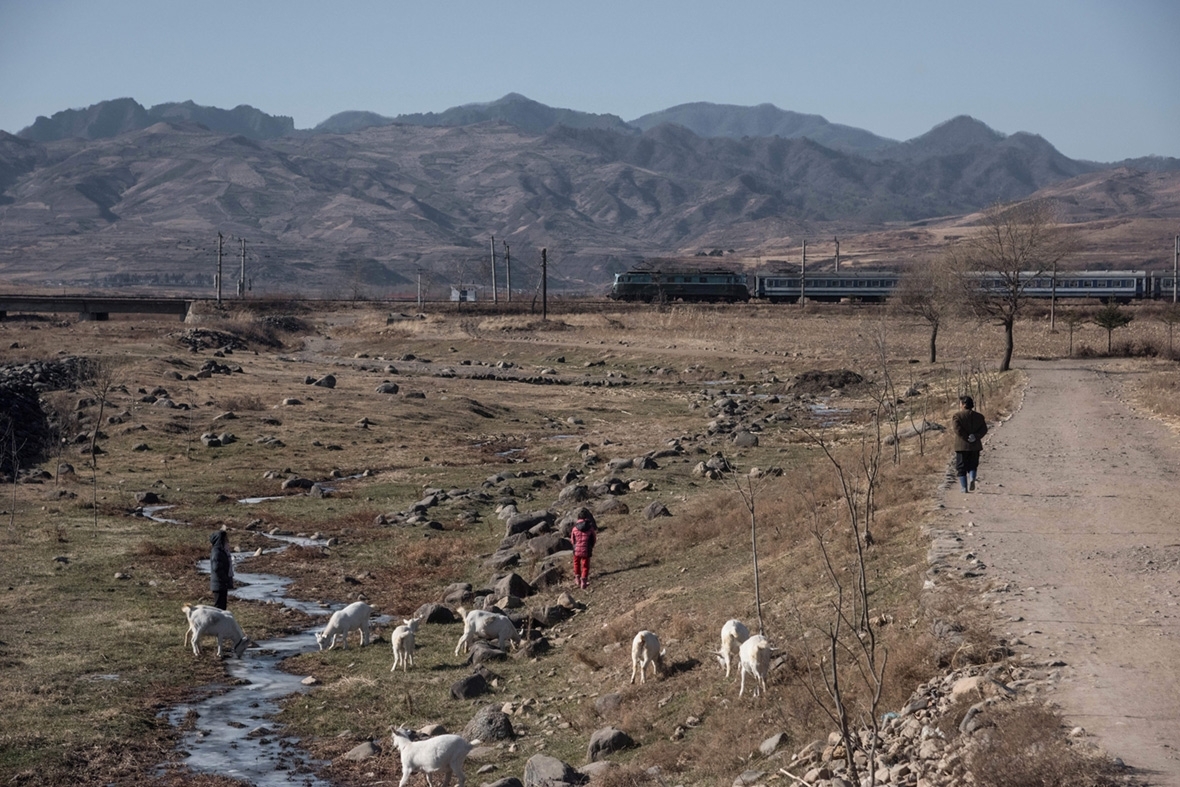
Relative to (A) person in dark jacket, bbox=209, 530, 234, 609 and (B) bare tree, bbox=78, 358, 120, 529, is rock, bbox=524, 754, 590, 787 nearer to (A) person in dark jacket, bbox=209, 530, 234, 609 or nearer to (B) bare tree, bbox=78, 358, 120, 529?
(A) person in dark jacket, bbox=209, 530, 234, 609

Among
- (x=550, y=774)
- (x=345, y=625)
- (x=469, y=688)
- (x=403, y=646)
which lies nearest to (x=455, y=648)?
(x=403, y=646)

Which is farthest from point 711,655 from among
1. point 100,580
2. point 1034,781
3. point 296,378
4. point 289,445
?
point 296,378

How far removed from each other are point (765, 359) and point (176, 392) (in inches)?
1355

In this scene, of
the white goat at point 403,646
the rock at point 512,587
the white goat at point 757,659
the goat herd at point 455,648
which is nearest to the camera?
the goat herd at point 455,648

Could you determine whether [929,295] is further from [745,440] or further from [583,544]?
[583,544]

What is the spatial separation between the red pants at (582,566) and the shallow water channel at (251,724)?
4376 mm

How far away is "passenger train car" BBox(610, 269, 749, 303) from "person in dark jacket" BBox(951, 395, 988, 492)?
301 ft

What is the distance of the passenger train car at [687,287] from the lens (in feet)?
371

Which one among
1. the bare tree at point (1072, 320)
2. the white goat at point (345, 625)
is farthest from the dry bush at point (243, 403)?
the bare tree at point (1072, 320)

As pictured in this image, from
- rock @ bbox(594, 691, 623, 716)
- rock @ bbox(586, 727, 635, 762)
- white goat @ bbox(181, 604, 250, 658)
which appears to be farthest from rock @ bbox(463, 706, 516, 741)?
white goat @ bbox(181, 604, 250, 658)

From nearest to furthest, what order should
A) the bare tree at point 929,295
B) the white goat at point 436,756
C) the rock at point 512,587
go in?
the white goat at point 436,756 < the rock at point 512,587 < the bare tree at point 929,295

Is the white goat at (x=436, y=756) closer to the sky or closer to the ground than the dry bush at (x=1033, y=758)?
closer to the ground

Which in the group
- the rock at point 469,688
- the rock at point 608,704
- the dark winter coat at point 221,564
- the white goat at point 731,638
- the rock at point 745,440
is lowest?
the rock at point 469,688

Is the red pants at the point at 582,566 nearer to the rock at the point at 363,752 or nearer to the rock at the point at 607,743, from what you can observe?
the rock at the point at 363,752
